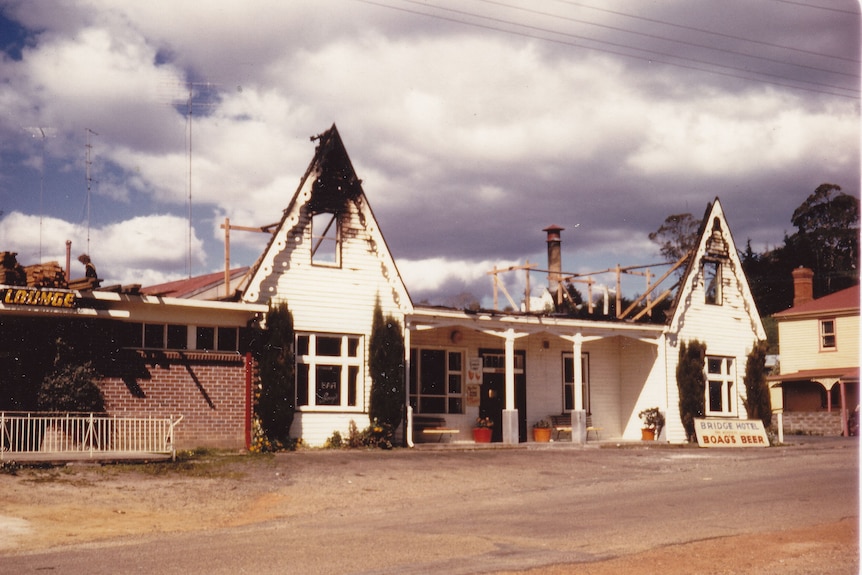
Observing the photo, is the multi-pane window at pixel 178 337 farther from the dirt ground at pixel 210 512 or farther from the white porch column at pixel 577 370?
the white porch column at pixel 577 370

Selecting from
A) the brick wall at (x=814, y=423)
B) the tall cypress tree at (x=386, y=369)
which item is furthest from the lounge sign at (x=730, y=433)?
the brick wall at (x=814, y=423)

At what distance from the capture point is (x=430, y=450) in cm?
2236

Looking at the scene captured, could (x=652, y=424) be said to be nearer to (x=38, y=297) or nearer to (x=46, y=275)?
(x=46, y=275)

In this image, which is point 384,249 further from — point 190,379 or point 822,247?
point 822,247

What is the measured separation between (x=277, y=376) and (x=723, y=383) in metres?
16.4

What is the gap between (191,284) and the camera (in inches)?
1216

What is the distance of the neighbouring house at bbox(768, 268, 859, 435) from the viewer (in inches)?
1578

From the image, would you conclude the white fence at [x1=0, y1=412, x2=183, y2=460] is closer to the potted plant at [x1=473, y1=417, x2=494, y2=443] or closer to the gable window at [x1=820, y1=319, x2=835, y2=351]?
the potted plant at [x1=473, y1=417, x2=494, y2=443]

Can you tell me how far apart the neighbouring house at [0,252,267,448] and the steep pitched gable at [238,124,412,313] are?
153cm

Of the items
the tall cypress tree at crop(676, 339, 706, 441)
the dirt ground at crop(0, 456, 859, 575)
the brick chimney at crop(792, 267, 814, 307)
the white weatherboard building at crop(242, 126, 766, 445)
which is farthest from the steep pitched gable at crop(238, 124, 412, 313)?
the brick chimney at crop(792, 267, 814, 307)

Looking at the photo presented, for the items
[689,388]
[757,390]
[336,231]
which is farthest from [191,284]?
[757,390]

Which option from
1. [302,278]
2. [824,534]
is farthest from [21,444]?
[824,534]

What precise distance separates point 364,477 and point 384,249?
7.90 m

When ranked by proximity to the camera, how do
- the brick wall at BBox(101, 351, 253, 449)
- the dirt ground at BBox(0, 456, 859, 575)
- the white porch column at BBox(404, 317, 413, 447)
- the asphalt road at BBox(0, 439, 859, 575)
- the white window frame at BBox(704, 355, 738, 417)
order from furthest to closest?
the white window frame at BBox(704, 355, 738, 417) < the white porch column at BBox(404, 317, 413, 447) < the brick wall at BBox(101, 351, 253, 449) < the asphalt road at BBox(0, 439, 859, 575) < the dirt ground at BBox(0, 456, 859, 575)
